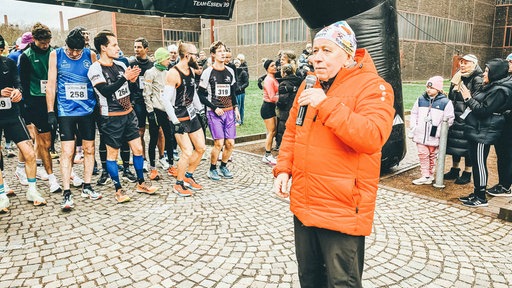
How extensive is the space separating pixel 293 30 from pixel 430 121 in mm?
33132

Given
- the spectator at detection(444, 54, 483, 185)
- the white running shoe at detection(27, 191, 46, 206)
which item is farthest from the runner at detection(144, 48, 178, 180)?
the spectator at detection(444, 54, 483, 185)

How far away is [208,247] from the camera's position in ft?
12.9

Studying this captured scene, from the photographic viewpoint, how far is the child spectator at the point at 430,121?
598cm

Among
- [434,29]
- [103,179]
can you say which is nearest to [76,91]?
[103,179]

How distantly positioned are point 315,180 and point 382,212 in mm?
3190

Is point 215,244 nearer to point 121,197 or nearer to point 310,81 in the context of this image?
point 121,197

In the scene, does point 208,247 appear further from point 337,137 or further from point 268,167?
point 268,167

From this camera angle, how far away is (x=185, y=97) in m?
5.69

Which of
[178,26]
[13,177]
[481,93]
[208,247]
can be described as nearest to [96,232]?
[208,247]

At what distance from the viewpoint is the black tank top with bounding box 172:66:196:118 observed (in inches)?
221

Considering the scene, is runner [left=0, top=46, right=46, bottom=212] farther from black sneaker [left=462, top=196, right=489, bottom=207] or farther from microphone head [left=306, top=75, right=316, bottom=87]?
black sneaker [left=462, top=196, right=489, bottom=207]

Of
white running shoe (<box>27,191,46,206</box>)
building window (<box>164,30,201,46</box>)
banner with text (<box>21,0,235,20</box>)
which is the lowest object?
white running shoe (<box>27,191,46,206</box>)

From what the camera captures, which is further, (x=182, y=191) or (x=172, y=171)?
(x=172, y=171)

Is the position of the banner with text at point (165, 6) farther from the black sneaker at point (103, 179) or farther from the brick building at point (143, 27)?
the brick building at point (143, 27)
